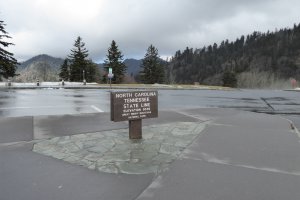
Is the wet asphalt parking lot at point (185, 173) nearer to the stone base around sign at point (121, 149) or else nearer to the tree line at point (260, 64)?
the stone base around sign at point (121, 149)

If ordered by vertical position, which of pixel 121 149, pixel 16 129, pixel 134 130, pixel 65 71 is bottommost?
pixel 121 149

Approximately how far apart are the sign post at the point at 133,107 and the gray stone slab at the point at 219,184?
2.09 m

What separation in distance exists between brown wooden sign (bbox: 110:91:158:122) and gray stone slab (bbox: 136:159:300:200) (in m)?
2.11

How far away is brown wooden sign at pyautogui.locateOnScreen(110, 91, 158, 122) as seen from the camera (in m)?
7.90

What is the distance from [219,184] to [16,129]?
227 inches

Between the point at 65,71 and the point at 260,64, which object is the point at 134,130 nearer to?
the point at 65,71

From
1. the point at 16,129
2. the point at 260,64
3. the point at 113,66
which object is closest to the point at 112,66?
the point at 113,66

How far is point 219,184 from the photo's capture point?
530 cm

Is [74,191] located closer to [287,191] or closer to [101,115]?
[287,191]

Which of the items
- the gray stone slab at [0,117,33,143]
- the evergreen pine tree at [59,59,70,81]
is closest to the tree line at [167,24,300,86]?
the evergreen pine tree at [59,59,70,81]

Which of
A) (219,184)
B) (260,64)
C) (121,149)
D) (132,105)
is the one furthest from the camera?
(260,64)

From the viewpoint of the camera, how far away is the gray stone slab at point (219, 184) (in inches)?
Result: 191

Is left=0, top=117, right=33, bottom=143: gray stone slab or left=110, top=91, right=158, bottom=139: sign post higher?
left=110, top=91, right=158, bottom=139: sign post

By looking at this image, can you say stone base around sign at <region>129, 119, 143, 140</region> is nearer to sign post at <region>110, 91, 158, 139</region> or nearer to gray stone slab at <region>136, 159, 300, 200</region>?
sign post at <region>110, 91, 158, 139</region>
